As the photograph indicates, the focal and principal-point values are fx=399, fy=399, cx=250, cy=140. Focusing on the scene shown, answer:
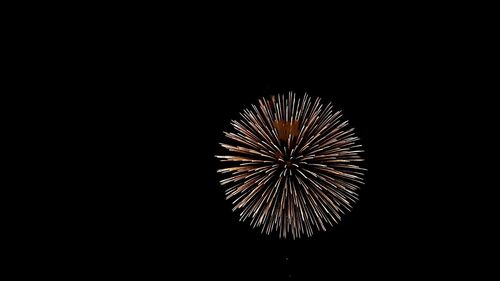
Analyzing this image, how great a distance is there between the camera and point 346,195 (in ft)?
13.2

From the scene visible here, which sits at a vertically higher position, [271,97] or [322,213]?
[271,97]

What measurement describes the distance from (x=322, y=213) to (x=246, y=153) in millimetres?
986

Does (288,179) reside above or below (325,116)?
below

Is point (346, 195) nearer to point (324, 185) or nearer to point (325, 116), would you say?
point (324, 185)

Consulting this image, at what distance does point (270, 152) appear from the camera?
3.95 meters

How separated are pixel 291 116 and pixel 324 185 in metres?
0.77

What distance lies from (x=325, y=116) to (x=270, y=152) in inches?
26.4

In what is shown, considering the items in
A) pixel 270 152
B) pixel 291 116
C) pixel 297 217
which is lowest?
pixel 297 217

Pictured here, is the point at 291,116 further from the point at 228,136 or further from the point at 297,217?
the point at 297,217

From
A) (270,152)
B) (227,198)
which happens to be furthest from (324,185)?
(227,198)

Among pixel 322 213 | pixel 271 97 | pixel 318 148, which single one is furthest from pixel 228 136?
pixel 322 213

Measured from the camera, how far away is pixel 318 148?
395cm

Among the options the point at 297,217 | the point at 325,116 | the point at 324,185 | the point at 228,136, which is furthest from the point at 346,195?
the point at 228,136

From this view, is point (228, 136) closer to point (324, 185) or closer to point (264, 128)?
point (264, 128)
